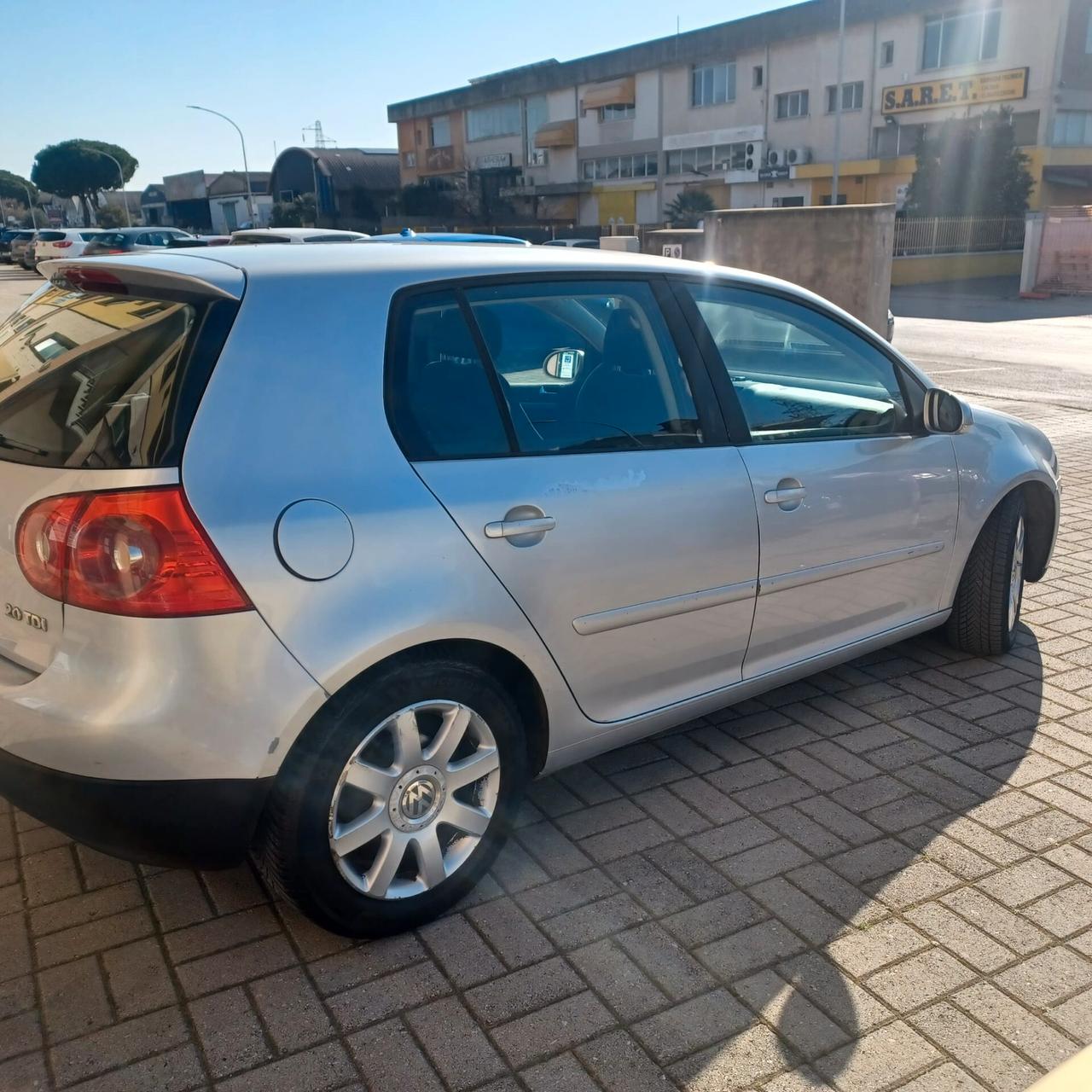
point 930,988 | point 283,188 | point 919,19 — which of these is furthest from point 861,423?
point 283,188

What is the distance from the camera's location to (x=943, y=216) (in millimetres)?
35750

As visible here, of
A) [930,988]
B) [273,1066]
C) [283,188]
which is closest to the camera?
[273,1066]

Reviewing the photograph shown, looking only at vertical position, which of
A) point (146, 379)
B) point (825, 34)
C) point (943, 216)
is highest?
point (825, 34)

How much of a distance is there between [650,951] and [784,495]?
1.45m

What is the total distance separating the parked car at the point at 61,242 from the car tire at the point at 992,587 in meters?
31.2

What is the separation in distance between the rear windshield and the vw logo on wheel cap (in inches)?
38.4

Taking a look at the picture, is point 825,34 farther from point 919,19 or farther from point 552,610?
point 552,610

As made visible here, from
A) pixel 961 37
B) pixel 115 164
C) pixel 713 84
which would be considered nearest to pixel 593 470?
pixel 961 37

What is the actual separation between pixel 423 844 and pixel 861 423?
2.13 metres

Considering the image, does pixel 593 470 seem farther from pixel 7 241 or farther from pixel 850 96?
pixel 7 241

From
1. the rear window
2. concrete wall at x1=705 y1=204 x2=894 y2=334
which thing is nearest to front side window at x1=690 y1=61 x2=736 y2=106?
concrete wall at x1=705 y1=204 x2=894 y2=334

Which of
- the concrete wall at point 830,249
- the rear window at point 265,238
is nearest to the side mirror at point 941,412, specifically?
the rear window at point 265,238

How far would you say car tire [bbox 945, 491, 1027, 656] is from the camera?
4.27 m

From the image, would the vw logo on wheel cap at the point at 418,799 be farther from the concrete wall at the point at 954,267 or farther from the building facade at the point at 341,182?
the building facade at the point at 341,182
